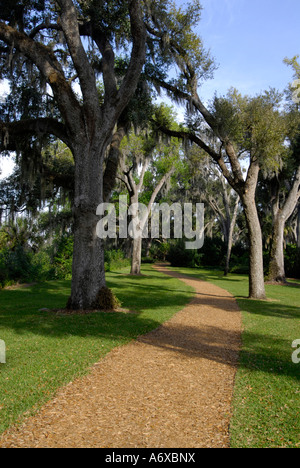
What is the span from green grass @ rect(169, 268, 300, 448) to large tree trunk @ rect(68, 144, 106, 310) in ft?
13.3

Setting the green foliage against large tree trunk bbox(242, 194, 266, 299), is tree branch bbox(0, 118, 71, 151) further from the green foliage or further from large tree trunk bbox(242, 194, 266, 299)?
the green foliage

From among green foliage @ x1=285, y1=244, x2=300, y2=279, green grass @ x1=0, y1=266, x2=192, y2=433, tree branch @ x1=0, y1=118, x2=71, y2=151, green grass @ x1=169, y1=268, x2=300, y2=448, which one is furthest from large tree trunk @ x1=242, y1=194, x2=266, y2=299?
green foliage @ x1=285, y1=244, x2=300, y2=279

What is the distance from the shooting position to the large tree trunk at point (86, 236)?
9336mm

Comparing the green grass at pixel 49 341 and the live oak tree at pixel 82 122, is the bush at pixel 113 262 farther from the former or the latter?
the live oak tree at pixel 82 122

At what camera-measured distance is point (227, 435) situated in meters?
3.35

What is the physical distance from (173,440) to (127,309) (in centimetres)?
702

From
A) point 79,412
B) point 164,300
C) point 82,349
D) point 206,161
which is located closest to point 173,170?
point 206,161

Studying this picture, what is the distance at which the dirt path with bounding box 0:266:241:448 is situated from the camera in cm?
323

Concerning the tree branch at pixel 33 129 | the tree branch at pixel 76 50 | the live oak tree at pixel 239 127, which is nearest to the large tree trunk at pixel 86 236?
the tree branch at pixel 33 129

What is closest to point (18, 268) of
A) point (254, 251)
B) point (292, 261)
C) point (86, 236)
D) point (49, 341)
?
point (86, 236)

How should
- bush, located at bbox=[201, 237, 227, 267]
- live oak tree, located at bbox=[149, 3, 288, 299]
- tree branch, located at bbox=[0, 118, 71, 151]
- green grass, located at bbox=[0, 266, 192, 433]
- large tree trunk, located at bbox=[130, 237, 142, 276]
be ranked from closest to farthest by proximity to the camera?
green grass, located at bbox=[0, 266, 192, 433] → tree branch, located at bbox=[0, 118, 71, 151] → live oak tree, located at bbox=[149, 3, 288, 299] → large tree trunk, located at bbox=[130, 237, 142, 276] → bush, located at bbox=[201, 237, 227, 267]

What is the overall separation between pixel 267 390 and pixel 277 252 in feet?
58.2

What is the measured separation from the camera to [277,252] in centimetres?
2117
